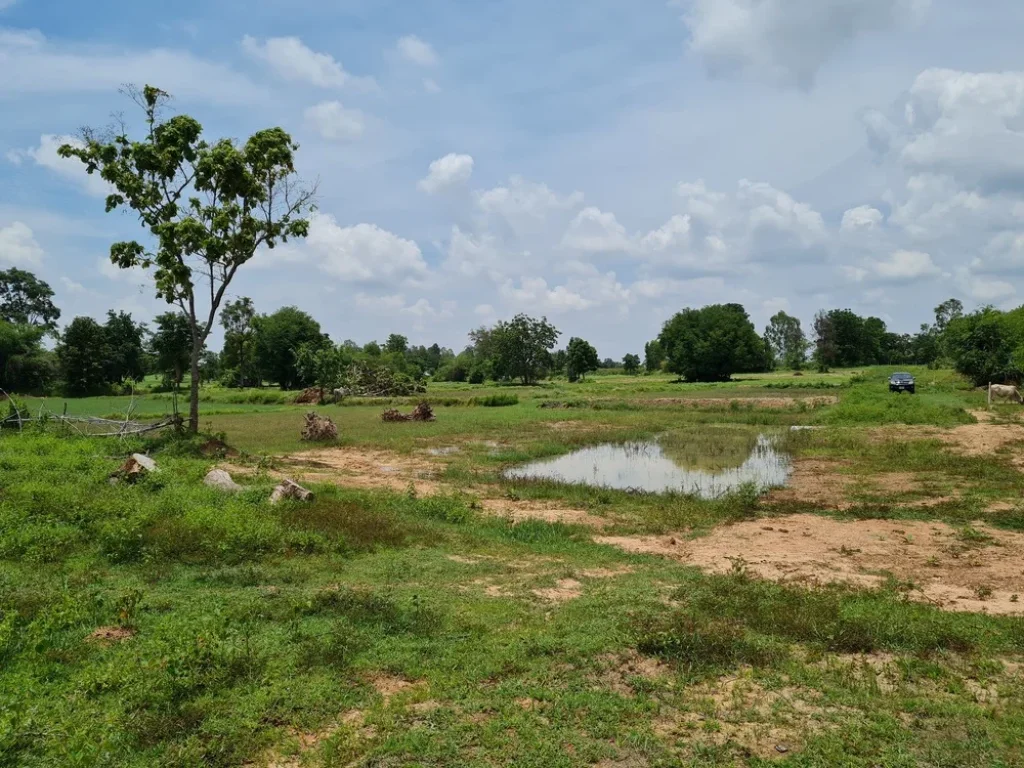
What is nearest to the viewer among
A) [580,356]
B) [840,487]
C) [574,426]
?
[840,487]

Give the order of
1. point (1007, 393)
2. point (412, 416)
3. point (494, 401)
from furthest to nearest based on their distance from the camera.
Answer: point (494, 401), point (1007, 393), point (412, 416)

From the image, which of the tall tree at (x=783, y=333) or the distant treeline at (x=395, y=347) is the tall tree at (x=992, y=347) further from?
the tall tree at (x=783, y=333)

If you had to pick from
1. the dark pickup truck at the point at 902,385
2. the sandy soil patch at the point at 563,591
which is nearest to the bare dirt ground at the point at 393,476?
the sandy soil patch at the point at 563,591

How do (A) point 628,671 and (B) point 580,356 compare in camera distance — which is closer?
(A) point 628,671

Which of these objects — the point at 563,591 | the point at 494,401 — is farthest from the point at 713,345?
the point at 563,591

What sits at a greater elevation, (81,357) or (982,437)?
(81,357)

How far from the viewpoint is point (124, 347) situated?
6059 cm

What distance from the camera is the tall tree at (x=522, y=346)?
90.6 metres

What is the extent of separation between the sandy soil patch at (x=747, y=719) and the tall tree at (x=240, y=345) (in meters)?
75.8

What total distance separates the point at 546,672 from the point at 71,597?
17.2 feet

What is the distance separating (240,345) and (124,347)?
15.1 metres

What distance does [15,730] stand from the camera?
4.49 meters

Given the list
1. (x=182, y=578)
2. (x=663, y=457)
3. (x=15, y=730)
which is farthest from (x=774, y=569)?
(x=663, y=457)

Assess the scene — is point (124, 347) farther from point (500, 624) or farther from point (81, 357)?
point (500, 624)
